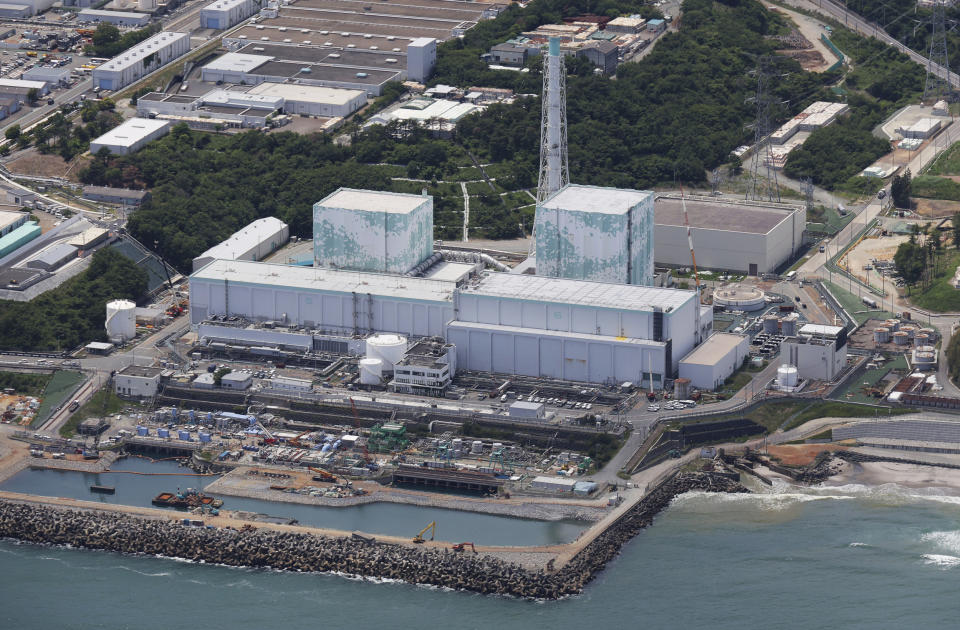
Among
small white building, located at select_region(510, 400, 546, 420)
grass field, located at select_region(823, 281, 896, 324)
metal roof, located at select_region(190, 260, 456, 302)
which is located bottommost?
small white building, located at select_region(510, 400, 546, 420)

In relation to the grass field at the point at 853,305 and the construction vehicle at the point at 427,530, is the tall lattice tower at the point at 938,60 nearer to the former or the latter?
the grass field at the point at 853,305

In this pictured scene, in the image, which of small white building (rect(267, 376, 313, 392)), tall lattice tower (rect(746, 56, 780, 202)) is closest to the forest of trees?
small white building (rect(267, 376, 313, 392))

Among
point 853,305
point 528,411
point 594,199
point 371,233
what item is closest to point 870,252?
point 853,305

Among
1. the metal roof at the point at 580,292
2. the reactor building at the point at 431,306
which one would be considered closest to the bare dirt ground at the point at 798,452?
the reactor building at the point at 431,306

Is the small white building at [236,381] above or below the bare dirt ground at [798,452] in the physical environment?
above

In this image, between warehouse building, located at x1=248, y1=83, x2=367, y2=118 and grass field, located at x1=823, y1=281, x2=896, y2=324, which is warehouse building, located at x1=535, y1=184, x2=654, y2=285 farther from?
warehouse building, located at x1=248, y1=83, x2=367, y2=118

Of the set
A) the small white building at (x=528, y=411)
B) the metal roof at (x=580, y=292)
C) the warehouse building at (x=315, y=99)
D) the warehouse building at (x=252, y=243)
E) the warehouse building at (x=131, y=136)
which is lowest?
the small white building at (x=528, y=411)

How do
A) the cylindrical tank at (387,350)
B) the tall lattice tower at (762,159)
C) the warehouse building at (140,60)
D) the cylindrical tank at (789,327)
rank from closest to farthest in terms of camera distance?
the cylindrical tank at (387,350)
the cylindrical tank at (789,327)
the tall lattice tower at (762,159)
the warehouse building at (140,60)

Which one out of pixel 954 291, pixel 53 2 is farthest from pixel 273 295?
pixel 53 2
